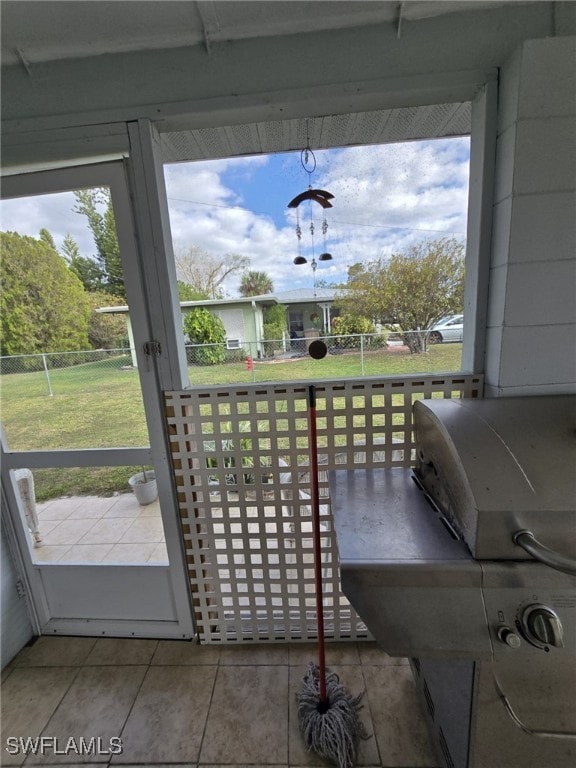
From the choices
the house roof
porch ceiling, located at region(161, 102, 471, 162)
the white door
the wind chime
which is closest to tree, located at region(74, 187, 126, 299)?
the white door

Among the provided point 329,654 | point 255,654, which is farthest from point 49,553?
point 329,654

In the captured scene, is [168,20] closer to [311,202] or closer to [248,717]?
[311,202]

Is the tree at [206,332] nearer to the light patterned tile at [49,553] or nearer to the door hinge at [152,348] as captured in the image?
the door hinge at [152,348]

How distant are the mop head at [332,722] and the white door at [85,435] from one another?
0.69m

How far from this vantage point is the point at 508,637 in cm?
73

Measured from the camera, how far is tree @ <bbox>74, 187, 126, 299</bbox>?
1.37 meters

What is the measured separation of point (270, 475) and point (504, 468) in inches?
37.4

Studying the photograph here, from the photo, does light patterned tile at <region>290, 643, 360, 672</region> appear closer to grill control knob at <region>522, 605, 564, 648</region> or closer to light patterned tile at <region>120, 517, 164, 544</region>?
light patterned tile at <region>120, 517, 164, 544</region>

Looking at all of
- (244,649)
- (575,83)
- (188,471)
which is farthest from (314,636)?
(575,83)

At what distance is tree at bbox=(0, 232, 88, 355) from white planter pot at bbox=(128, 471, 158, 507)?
70cm

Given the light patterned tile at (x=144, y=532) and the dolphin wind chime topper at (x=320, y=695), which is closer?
the dolphin wind chime topper at (x=320, y=695)

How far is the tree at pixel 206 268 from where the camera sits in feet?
4.71

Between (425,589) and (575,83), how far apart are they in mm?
1639

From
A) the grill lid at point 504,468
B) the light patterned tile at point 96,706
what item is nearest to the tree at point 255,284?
the grill lid at point 504,468
